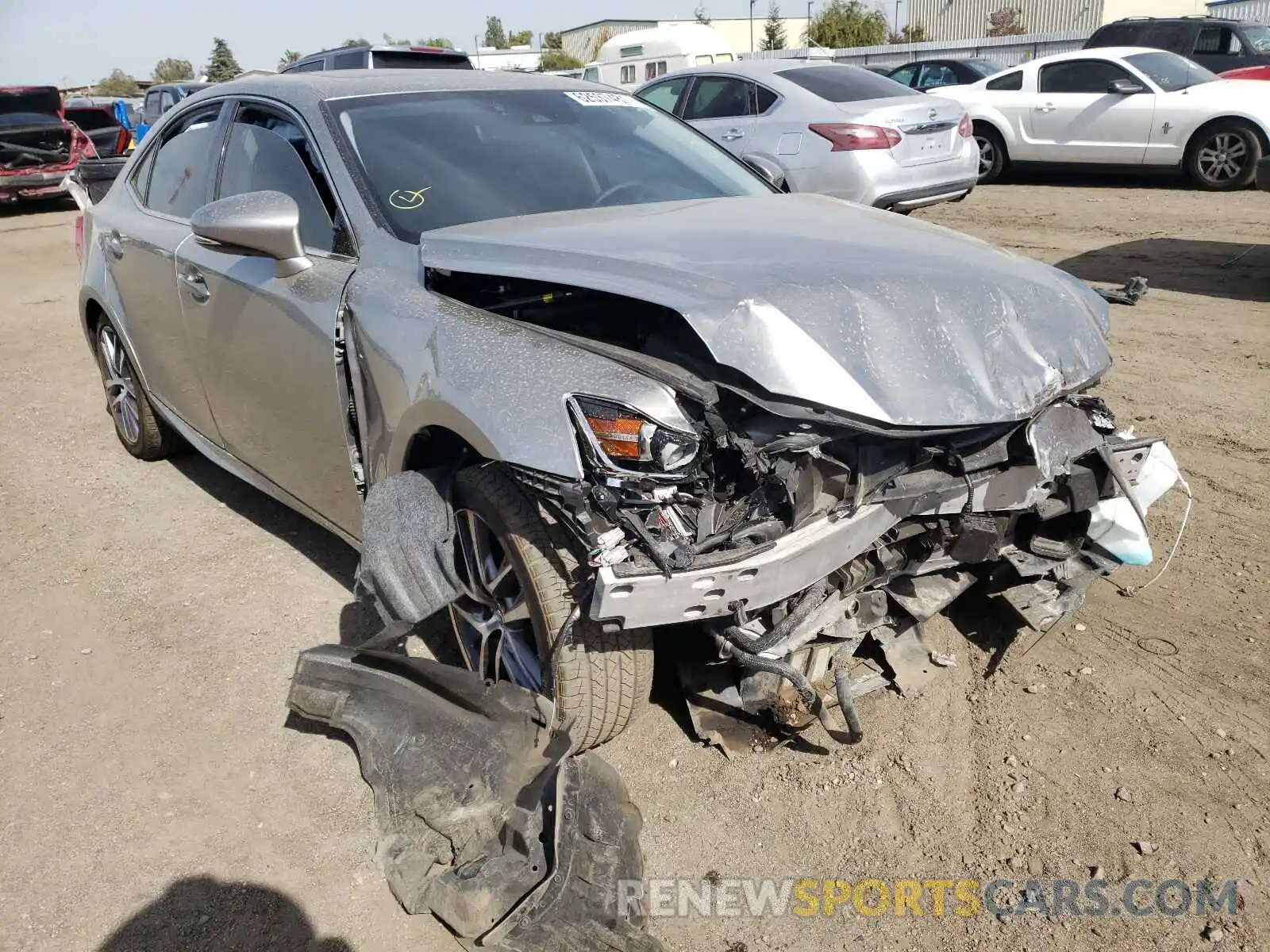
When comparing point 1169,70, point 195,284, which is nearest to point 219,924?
point 195,284

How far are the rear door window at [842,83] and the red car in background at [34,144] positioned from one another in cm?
1123

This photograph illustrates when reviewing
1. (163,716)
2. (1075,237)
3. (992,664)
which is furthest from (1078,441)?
(1075,237)

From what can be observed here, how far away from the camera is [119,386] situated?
5.11 m

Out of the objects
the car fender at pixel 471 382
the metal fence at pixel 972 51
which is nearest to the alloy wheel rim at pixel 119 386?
the car fender at pixel 471 382

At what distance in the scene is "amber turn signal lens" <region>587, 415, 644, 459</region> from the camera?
2301 mm

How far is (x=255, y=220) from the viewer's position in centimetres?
294

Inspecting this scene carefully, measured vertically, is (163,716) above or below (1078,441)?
below

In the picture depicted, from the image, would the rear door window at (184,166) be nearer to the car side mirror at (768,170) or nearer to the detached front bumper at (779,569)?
the car side mirror at (768,170)

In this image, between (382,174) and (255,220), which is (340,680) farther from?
(382,174)

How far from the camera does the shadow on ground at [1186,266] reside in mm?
7199

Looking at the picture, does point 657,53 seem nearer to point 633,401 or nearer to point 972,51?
point 972,51

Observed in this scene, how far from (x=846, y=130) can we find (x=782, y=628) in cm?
723

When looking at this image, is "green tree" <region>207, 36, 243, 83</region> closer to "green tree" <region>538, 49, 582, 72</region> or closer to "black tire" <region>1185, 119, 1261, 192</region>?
"green tree" <region>538, 49, 582, 72</region>

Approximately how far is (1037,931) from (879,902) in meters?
0.35
